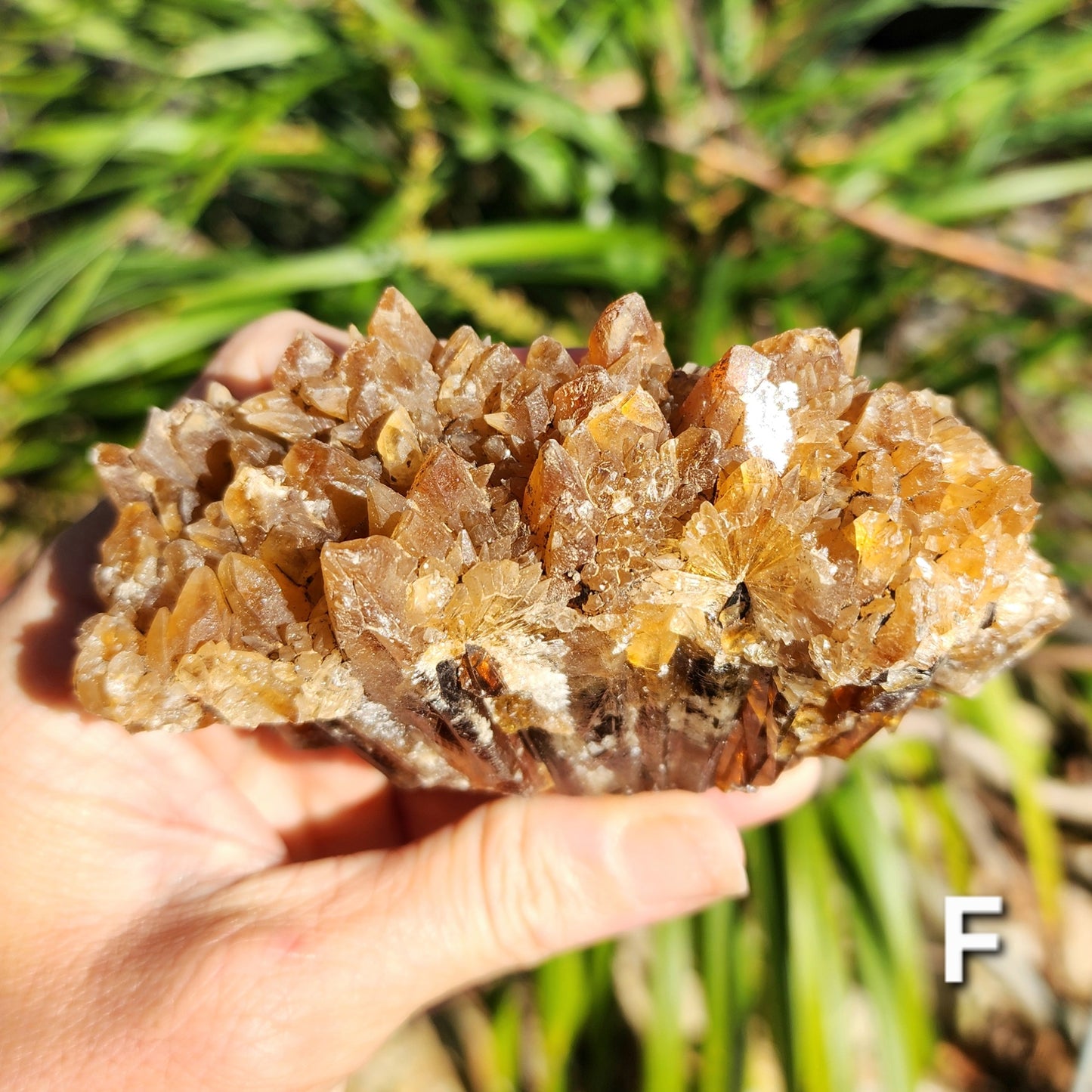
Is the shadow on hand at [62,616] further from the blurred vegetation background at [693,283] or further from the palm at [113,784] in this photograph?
the blurred vegetation background at [693,283]

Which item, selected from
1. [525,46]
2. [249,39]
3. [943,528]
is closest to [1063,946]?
[943,528]

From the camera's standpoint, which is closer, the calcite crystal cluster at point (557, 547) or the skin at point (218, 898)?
the calcite crystal cluster at point (557, 547)

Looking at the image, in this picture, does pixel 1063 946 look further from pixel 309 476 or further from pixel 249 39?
pixel 249 39

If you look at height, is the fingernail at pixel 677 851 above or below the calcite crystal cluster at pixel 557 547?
below

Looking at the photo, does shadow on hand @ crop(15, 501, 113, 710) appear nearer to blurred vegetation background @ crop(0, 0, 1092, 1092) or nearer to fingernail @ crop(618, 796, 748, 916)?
fingernail @ crop(618, 796, 748, 916)

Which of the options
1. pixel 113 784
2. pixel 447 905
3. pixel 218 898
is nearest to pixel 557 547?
pixel 447 905

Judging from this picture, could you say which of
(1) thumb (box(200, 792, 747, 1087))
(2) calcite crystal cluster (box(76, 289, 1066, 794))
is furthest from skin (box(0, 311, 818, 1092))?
(2) calcite crystal cluster (box(76, 289, 1066, 794))

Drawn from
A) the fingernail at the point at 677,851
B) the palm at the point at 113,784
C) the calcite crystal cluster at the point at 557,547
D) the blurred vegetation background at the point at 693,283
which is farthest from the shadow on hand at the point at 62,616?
the blurred vegetation background at the point at 693,283

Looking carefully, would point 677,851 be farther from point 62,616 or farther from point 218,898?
point 62,616
